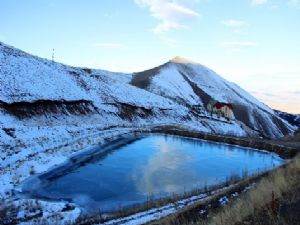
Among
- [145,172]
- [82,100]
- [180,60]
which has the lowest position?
[145,172]

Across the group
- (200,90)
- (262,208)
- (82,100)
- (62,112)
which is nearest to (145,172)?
(262,208)

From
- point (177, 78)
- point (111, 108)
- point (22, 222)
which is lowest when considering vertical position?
point (22, 222)

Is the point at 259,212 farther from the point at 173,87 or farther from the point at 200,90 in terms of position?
the point at 200,90

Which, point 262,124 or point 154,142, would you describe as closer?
point 154,142

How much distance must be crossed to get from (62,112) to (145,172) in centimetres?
2617

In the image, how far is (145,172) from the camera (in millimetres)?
26844

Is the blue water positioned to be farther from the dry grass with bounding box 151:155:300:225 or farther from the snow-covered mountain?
the snow-covered mountain

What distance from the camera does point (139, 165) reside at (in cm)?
2956

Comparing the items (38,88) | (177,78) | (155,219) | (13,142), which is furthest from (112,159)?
(177,78)

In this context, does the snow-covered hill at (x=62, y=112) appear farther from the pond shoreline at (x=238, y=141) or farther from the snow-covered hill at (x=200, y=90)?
the pond shoreline at (x=238, y=141)

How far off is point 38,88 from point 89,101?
8.85 m

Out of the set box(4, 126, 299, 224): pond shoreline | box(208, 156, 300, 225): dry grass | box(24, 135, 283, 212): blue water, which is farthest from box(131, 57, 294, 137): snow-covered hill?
box(208, 156, 300, 225): dry grass

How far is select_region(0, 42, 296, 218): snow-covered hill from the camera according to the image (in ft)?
98.1

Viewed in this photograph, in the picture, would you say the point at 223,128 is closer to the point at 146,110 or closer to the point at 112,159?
the point at 146,110
